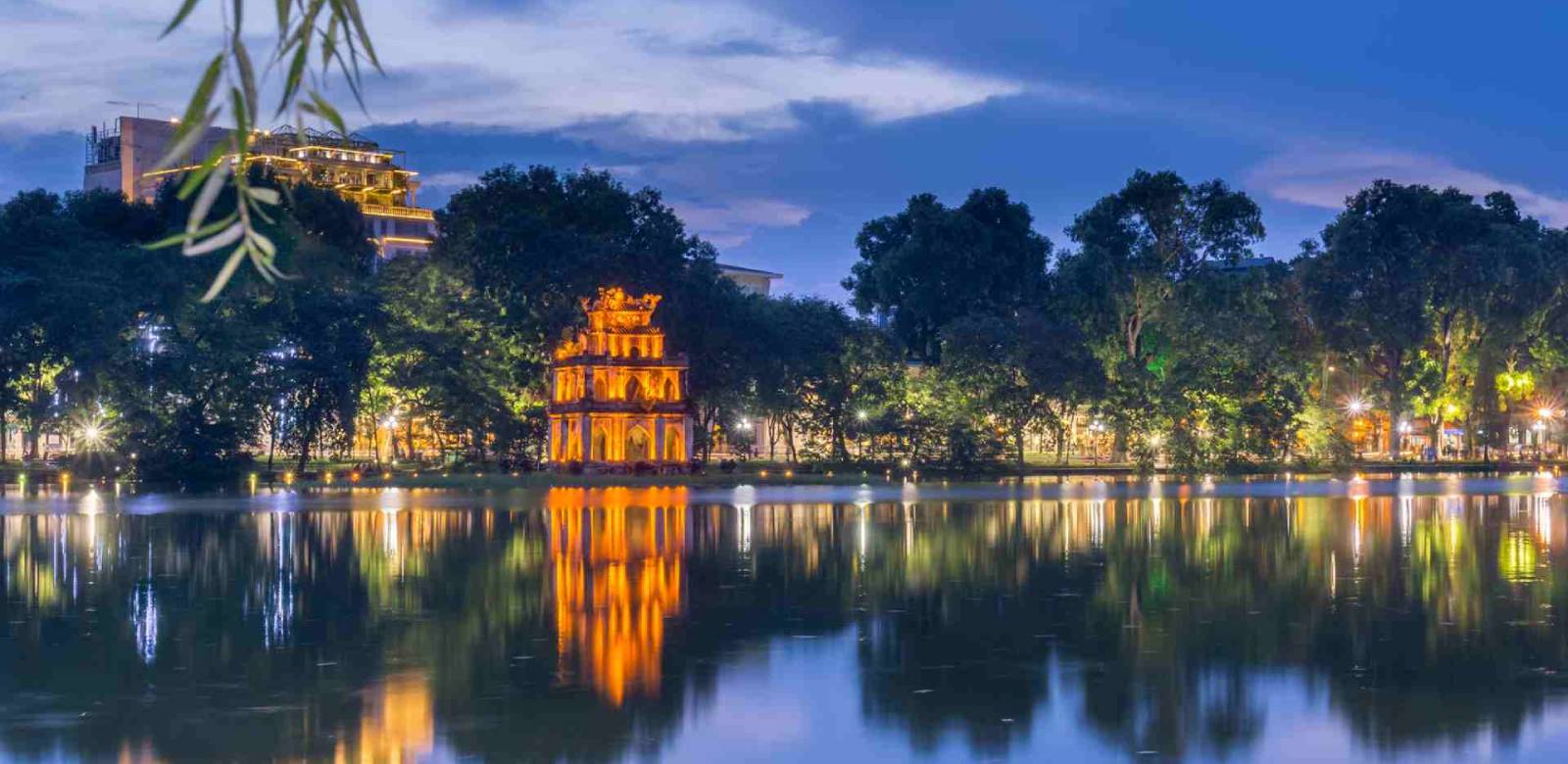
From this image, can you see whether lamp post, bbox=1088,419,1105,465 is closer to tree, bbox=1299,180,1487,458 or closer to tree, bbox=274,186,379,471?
tree, bbox=1299,180,1487,458

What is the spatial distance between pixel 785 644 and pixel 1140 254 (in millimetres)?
94671

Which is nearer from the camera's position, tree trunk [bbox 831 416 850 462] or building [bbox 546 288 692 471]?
building [bbox 546 288 692 471]

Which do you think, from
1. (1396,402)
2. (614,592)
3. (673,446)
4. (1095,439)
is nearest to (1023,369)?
(673,446)

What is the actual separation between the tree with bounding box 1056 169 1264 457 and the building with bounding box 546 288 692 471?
25.9 meters

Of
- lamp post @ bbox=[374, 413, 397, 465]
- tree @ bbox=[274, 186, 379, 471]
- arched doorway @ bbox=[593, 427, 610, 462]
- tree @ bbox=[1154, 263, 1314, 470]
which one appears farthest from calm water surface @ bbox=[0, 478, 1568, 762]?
lamp post @ bbox=[374, 413, 397, 465]

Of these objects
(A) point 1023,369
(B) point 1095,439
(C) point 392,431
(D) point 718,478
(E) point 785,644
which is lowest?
(E) point 785,644

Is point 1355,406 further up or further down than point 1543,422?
further up

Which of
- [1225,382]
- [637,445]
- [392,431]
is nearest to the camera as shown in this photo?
[637,445]

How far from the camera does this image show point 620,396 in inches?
4011

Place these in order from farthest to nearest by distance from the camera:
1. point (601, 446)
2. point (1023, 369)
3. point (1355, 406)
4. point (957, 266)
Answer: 1. point (957, 266)
2. point (1355, 406)
3. point (1023, 369)
4. point (601, 446)

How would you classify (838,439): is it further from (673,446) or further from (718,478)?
(718,478)

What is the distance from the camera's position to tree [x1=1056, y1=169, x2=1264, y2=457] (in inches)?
4569

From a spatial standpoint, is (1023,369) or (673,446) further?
(1023,369)

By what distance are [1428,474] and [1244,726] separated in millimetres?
96216
